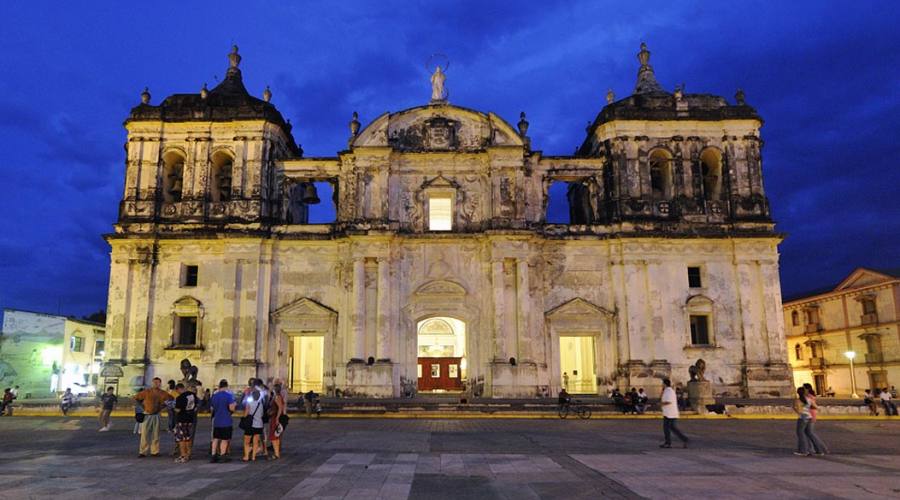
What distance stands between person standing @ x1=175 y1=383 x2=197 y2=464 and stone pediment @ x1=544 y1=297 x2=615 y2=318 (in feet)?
70.7

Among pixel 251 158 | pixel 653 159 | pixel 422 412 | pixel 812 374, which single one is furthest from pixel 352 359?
pixel 812 374

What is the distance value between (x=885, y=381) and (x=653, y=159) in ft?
79.8

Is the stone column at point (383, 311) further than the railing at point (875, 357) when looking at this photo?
No

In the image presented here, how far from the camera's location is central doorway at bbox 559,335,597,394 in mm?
35844

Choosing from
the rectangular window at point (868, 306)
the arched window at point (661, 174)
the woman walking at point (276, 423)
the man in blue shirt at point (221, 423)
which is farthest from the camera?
the rectangular window at point (868, 306)

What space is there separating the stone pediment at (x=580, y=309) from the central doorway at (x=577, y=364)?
3.07 meters

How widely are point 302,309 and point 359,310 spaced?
327 centimetres

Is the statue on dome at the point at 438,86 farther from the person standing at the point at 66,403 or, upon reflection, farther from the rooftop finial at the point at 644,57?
the person standing at the point at 66,403

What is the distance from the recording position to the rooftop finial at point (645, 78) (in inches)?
1503

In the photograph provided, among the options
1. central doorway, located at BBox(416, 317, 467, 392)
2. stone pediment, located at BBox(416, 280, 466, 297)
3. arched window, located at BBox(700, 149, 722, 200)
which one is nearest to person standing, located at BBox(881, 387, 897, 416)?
arched window, located at BBox(700, 149, 722, 200)

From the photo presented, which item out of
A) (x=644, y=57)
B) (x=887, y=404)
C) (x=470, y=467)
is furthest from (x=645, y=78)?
(x=470, y=467)

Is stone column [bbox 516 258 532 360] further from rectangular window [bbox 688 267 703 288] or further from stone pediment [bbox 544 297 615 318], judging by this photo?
rectangular window [bbox 688 267 703 288]

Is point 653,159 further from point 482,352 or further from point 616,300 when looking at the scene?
point 482,352

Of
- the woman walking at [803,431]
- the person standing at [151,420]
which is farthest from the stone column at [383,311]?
the woman walking at [803,431]
